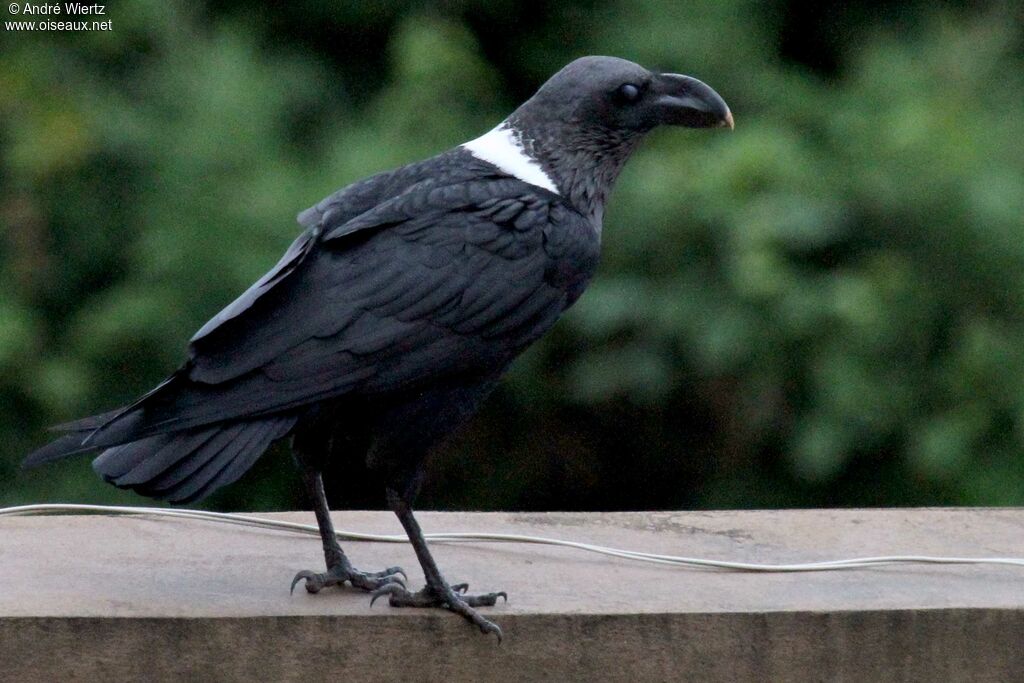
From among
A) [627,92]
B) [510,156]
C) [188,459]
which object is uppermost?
[627,92]

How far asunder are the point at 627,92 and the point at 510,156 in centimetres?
28

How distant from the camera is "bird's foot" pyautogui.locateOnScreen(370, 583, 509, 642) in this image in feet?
9.32

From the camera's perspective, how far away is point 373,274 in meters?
2.86

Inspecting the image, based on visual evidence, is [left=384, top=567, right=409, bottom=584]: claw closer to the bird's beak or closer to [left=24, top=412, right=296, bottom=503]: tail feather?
[left=24, top=412, right=296, bottom=503]: tail feather

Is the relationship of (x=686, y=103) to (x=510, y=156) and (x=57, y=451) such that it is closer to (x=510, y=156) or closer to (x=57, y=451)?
(x=510, y=156)

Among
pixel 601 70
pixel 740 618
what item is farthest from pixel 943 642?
pixel 601 70

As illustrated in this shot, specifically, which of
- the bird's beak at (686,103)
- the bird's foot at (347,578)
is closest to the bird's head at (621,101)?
the bird's beak at (686,103)

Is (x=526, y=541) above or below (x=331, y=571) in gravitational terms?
below

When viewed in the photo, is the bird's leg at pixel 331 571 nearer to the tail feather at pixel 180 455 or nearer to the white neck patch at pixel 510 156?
the tail feather at pixel 180 455

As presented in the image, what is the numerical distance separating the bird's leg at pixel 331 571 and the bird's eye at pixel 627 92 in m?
1.01

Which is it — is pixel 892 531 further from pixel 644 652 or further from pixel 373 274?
pixel 373 274

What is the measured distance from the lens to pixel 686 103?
3.24 metres

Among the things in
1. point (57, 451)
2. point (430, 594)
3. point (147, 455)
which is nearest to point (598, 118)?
point (430, 594)

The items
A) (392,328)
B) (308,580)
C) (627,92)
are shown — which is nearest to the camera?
(392,328)
